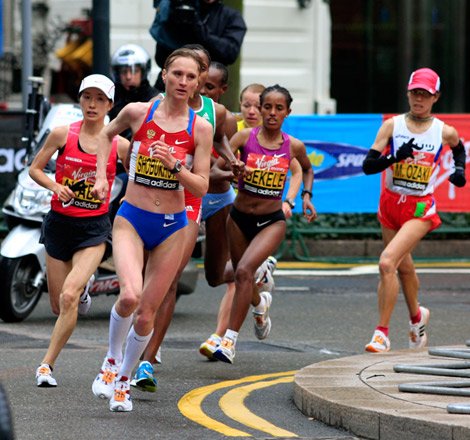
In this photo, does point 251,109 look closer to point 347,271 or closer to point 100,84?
point 100,84

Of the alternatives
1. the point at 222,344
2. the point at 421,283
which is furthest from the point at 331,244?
the point at 222,344

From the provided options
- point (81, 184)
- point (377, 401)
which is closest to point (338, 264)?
point (81, 184)

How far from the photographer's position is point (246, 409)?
8508 mm

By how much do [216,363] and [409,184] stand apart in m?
1.93

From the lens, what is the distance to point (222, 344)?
393 inches

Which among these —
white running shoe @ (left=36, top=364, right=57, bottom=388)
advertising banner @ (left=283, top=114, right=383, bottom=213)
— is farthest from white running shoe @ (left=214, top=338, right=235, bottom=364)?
advertising banner @ (left=283, top=114, right=383, bottom=213)

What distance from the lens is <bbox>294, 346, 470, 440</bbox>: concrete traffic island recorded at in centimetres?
733

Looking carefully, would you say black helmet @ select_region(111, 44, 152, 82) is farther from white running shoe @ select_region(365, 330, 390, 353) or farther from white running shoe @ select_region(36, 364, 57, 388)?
white running shoe @ select_region(36, 364, 57, 388)

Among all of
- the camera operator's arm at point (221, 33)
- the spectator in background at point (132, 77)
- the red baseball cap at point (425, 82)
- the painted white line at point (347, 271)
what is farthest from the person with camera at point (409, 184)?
the painted white line at point (347, 271)

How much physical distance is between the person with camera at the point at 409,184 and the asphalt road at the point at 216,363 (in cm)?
40

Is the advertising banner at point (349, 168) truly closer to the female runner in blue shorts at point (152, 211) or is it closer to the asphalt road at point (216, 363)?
the asphalt road at point (216, 363)

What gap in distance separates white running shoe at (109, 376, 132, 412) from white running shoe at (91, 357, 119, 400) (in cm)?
4

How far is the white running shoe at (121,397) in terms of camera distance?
829 centimetres

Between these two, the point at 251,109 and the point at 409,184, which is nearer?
the point at 409,184
